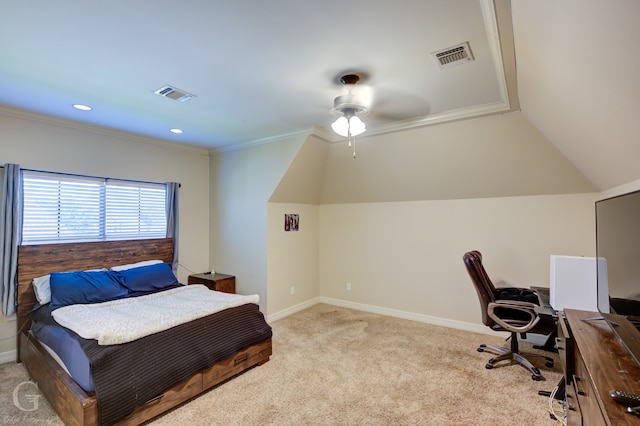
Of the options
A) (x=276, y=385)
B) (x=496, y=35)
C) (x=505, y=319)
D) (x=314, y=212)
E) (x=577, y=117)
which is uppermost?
(x=496, y=35)

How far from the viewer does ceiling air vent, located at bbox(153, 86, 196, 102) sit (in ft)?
8.53

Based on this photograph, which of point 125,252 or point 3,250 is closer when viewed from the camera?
point 3,250

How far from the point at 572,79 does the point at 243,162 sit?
382 centimetres

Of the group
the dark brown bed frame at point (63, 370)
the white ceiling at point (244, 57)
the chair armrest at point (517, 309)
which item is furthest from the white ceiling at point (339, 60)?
the dark brown bed frame at point (63, 370)

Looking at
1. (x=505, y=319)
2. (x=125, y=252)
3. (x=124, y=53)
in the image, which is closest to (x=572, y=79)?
(x=505, y=319)

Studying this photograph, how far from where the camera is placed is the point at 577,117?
2.09m

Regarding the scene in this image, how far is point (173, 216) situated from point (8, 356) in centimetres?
217

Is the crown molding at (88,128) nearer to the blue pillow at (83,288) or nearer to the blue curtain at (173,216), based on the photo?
the blue curtain at (173,216)

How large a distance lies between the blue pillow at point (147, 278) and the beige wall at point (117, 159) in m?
0.75

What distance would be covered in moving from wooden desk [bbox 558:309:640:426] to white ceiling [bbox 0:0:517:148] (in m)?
1.82

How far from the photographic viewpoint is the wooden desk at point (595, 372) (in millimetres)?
1143

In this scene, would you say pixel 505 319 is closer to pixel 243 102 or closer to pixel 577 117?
pixel 577 117

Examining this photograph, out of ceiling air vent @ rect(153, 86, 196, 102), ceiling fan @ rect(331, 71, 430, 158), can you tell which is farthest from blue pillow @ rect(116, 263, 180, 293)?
ceiling fan @ rect(331, 71, 430, 158)

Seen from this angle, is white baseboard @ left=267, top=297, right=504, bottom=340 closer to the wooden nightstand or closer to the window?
the wooden nightstand
